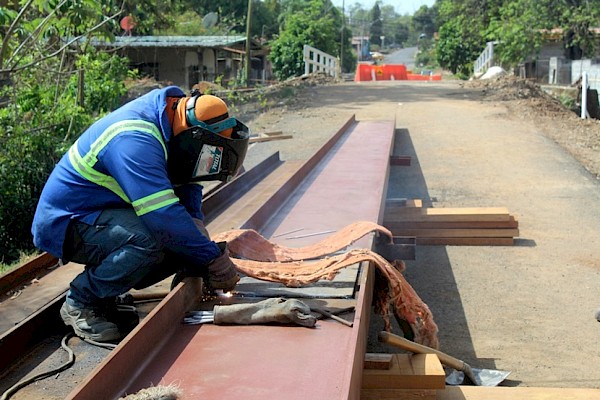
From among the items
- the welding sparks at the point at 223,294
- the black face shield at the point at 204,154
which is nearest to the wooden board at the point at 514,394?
the welding sparks at the point at 223,294

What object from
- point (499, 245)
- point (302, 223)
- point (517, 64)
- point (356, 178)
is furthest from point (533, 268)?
point (517, 64)

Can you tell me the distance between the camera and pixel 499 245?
7426mm

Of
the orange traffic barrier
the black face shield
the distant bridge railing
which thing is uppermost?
the distant bridge railing

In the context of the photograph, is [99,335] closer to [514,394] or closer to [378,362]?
[378,362]

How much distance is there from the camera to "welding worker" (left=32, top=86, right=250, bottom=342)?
3.39 meters

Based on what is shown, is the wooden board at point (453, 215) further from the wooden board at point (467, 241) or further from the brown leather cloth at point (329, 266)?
the brown leather cloth at point (329, 266)

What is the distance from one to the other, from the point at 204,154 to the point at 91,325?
101cm

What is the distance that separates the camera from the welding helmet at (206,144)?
3.53 meters

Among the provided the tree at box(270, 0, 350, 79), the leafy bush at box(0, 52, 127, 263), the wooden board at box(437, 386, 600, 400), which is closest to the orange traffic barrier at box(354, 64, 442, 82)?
the tree at box(270, 0, 350, 79)

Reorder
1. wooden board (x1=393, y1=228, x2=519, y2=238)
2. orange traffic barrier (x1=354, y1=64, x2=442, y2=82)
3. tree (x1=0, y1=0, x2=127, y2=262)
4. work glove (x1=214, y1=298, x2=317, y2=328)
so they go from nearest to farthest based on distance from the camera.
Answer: work glove (x1=214, y1=298, x2=317, y2=328), wooden board (x1=393, y1=228, x2=519, y2=238), tree (x1=0, y1=0, x2=127, y2=262), orange traffic barrier (x1=354, y1=64, x2=442, y2=82)

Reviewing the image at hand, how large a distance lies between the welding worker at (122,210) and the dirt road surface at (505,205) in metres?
1.96

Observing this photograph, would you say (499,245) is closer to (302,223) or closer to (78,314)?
(302,223)

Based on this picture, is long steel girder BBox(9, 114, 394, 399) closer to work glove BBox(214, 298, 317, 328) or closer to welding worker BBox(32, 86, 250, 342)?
work glove BBox(214, 298, 317, 328)

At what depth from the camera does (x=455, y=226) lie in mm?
7516
